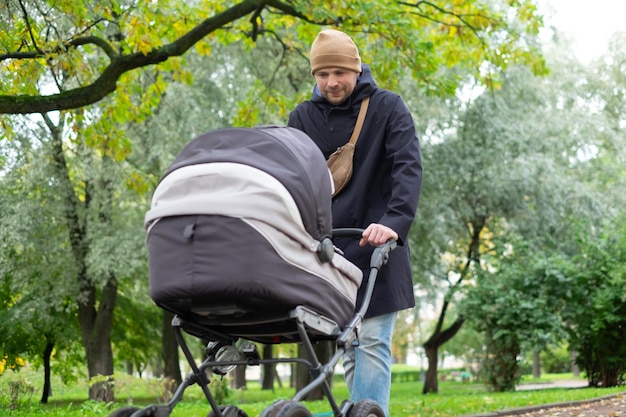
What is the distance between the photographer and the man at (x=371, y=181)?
388cm

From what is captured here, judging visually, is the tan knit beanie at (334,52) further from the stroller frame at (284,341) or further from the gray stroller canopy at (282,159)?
the stroller frame at (284,341)

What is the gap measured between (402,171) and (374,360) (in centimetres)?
91

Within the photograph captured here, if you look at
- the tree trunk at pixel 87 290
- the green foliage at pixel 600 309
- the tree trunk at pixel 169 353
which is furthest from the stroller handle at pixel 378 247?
the tree trunk at pixel 169 353

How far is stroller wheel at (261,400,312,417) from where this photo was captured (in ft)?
9.58

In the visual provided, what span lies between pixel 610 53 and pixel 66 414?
1991cm

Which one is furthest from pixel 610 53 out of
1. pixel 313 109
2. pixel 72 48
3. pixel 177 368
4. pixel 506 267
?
pixel 313 109

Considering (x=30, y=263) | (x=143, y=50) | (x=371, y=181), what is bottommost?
(x=371, y=181)

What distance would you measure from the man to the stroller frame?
0.14 m

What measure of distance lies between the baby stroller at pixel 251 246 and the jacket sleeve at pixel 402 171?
439 mm

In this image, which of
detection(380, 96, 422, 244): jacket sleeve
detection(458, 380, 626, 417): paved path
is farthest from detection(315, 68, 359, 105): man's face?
detection(458, 380, 626, 417): paved path

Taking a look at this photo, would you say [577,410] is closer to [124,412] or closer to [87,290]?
[124,412]

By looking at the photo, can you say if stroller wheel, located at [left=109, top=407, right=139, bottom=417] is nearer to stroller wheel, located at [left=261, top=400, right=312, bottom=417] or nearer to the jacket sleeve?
stroller wheel, located at [left=261, top=400, right=312, bottom=417]

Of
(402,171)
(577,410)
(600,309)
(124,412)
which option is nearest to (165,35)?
(577,410)

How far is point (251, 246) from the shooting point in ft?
9.70
